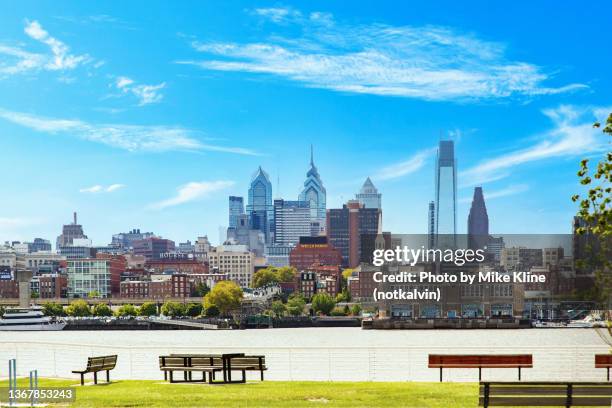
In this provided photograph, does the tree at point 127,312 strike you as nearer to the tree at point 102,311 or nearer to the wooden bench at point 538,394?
the tree at point 102,311

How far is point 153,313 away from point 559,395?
4570 inches

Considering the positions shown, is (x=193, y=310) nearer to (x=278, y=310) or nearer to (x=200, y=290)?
(x=278, y=310)

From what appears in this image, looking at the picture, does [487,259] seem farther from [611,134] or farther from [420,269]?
[611,134]

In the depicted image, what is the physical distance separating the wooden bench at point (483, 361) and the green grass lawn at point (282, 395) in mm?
2470

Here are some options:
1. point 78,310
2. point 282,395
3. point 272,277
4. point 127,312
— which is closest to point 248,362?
point 282,395

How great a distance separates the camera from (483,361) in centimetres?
1664

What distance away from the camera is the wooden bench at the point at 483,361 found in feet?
53.9

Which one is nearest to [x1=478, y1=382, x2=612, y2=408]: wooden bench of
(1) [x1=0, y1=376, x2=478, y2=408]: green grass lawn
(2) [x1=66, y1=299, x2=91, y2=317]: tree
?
(1) [x1=0, y1=376, x2=478, y2=408]: green grass lawn

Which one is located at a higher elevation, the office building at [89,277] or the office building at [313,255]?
the office building at [313,255]

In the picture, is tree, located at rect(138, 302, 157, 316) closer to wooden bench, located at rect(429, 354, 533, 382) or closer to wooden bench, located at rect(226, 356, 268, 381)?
Answer: wooden bench, located at rect(429, 354, 533, 382)

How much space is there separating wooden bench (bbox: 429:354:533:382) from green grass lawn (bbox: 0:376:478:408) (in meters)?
2.47

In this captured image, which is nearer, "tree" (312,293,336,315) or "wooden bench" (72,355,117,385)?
"wooden bench" (72,355,117,385)

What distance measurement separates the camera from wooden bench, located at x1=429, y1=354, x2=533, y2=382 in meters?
16.4

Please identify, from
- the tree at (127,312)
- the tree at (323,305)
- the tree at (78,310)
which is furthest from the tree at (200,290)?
the tree at (323,305)
